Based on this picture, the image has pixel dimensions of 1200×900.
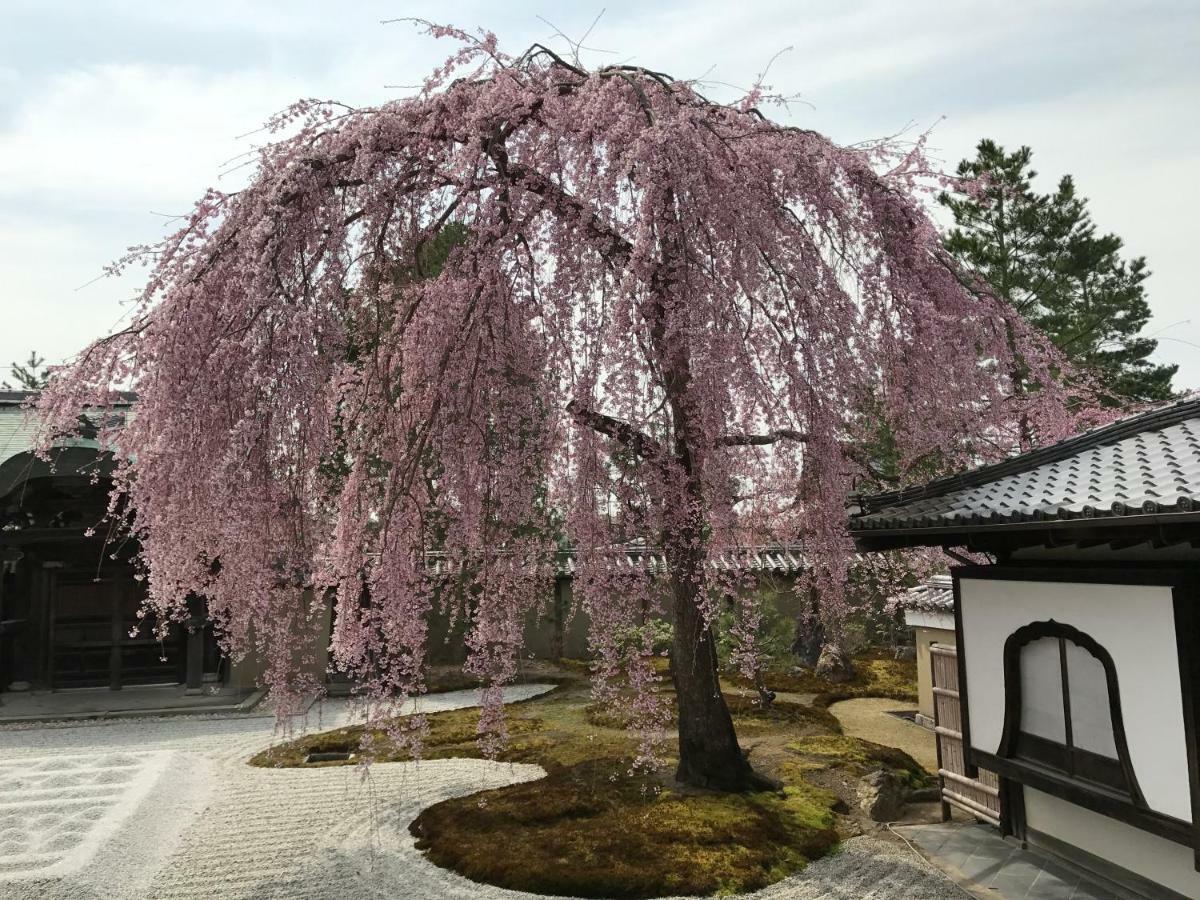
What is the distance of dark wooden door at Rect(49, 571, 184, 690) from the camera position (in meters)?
15.9

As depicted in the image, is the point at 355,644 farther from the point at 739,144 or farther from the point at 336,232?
the point at 739,144

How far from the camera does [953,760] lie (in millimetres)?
7488

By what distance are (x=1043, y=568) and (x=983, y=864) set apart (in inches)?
93.4

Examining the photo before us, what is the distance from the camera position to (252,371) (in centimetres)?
489

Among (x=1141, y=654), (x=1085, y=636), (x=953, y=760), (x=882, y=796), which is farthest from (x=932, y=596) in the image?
(x=1141, y=654)

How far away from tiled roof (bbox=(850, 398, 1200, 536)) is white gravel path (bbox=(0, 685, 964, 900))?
2.66 m

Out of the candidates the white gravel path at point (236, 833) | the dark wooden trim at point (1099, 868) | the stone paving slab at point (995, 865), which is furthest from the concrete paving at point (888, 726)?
the white gravel path at point (236, 833)

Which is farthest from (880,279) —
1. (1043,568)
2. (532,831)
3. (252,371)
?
(532,831)

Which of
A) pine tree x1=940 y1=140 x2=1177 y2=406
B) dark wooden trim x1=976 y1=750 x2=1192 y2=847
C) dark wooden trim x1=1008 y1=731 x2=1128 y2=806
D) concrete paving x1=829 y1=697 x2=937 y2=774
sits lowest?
concrete paving x1=829 y1=697 x2=937 y2=774

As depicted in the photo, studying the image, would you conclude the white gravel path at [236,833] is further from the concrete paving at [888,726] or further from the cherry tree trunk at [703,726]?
the concrete paving at [888,726]

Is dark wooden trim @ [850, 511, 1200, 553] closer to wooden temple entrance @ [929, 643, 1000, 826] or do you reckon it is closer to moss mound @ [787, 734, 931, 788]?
wooden temple entrance @ [929, 643, 1000, 826]

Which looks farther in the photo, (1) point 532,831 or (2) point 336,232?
(1) point 532,831

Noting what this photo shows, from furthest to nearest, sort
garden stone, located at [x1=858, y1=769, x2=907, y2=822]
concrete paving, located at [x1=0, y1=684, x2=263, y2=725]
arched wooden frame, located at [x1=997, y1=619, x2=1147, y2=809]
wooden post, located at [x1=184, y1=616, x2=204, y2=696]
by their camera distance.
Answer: wooden post, located at [x1=184, y1=616, x2=204, y2=696], concrete paving, located at [x1=0, y1=684, x2=263, y2=725], garden stone, located at [x1=858, y1=769, x2=907, y2=822], arched wooden frame, located at [x1=997, y1=619, x2=1147, y2=809]

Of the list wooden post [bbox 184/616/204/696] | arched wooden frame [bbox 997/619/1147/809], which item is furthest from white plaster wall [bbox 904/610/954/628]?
wooden post [bbox 184/616/204/696]
